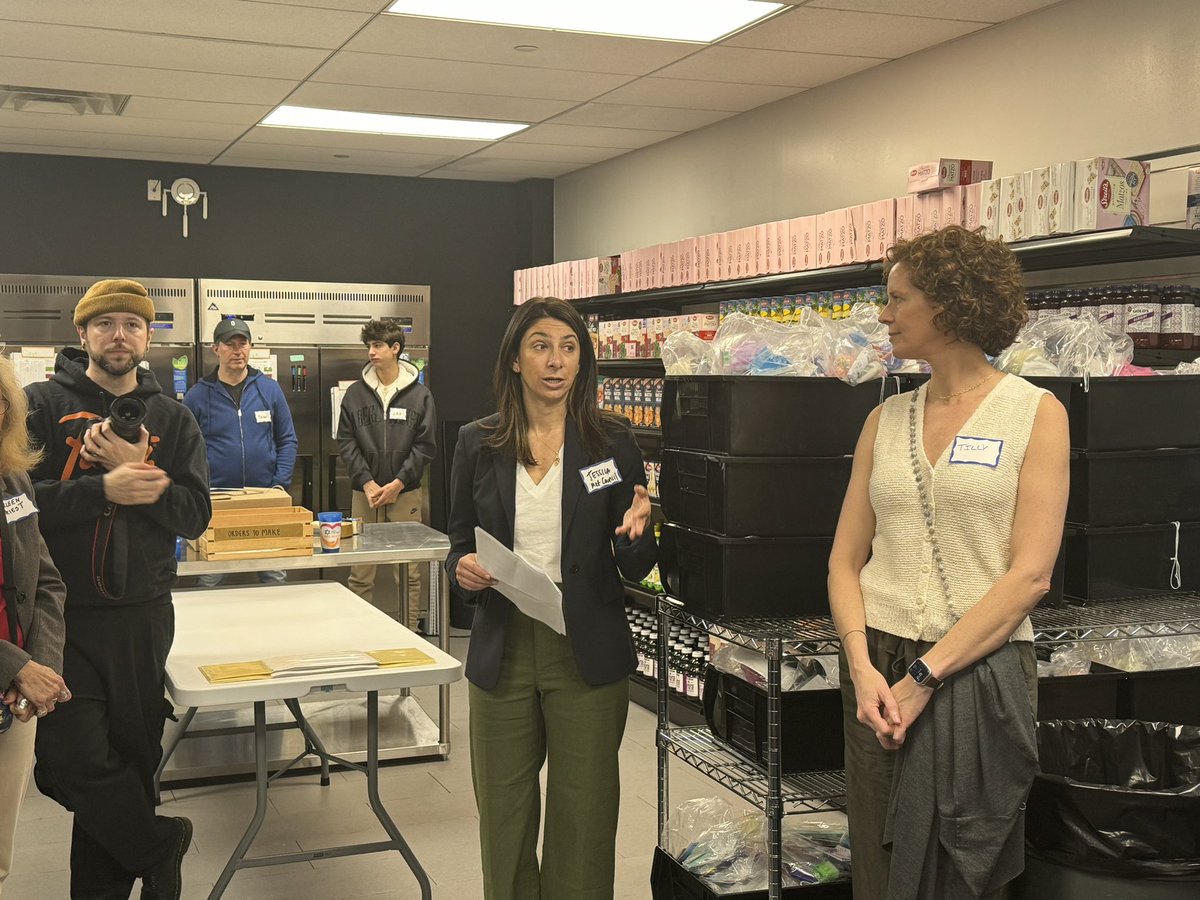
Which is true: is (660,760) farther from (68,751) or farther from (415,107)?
(415,107)

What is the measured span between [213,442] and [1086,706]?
462 cm

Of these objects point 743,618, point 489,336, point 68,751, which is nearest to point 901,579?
point 743,618

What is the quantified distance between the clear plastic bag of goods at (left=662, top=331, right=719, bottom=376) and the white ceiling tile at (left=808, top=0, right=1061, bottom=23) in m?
2.07

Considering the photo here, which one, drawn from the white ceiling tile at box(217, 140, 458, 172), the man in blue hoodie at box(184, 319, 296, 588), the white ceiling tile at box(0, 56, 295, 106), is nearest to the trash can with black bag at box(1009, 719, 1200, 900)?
the man in blue hoodie at box(184, 319, 296, 588)

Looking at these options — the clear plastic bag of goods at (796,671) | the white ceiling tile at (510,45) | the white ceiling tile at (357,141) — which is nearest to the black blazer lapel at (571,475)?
the clear plastic bag of goods at (796,671)

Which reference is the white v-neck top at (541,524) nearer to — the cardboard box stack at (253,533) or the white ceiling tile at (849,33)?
the cardboard box stack at (253,533)

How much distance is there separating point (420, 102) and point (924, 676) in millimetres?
4858

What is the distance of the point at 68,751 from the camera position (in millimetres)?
3248

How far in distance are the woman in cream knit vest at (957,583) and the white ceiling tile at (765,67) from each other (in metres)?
3.18

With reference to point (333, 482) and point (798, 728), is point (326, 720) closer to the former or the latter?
point (333, 482)

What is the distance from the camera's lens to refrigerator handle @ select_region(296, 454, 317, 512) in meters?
8.20

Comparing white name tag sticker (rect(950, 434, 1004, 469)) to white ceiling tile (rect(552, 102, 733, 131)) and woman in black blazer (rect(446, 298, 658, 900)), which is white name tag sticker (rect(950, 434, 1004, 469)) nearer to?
woman in black blazer (rect(446, 298, 658, 900))

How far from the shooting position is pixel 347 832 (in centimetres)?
446

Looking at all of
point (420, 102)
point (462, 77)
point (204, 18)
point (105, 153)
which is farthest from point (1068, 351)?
point (105, 153)
